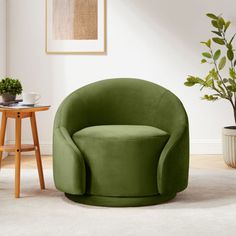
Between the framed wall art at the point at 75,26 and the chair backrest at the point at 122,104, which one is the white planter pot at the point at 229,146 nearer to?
the chair backrest at the point at 122,104

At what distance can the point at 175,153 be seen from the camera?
311cm

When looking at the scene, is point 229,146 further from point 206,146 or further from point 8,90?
point 8,90

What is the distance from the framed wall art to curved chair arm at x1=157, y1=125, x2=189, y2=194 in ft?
7.61

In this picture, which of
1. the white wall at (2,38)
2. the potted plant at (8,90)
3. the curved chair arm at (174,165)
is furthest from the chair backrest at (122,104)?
the white wall at (2,38)

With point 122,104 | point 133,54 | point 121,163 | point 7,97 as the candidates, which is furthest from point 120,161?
point 133,54

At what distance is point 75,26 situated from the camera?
5219mm

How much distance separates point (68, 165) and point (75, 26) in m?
2.50

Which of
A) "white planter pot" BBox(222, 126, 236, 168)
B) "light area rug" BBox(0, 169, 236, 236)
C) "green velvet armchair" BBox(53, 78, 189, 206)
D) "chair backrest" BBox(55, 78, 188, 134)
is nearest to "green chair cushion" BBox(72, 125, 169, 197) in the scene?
"green velvet armchair" BBox(53, 78, 189, 206)

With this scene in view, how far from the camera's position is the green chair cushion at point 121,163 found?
3.04 meters

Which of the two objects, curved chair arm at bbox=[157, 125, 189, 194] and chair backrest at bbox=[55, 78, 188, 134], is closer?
curved chair arm at bbox=[157, 125, 189, 194]

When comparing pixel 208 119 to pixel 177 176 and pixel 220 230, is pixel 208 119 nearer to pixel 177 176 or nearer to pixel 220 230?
pixel 177 176

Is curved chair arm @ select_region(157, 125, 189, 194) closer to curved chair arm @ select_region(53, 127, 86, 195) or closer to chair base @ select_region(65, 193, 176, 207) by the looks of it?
chair base @ select_region(65, 193, 176, 207)

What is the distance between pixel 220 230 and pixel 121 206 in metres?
0.71

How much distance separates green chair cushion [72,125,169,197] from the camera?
9.99 ft
